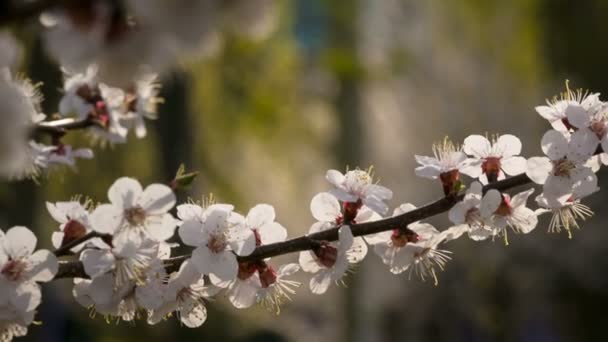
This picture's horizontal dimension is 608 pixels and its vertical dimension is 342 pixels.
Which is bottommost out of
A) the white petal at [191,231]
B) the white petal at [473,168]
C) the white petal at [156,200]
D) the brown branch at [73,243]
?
the brown branch at [73,243]

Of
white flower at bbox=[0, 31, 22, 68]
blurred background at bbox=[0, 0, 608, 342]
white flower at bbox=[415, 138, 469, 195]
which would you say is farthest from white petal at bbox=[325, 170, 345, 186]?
blurred background at bbox=[0, 0, 608, 342]

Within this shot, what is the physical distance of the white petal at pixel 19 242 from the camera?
3.63ft

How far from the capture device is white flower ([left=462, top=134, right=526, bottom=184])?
4.02ft

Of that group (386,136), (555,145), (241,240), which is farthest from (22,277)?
(386,136)

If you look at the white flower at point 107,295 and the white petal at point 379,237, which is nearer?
the white flower at point 107,295

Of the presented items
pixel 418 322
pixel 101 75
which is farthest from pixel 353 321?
pixel 101 75

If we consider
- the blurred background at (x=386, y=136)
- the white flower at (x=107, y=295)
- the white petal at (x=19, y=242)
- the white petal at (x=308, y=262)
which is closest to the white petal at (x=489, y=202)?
the white petal at (x=308, y=262)

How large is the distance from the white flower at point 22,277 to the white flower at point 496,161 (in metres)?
0.55

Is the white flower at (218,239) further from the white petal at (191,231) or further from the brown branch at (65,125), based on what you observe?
the brown branch at (65,125)

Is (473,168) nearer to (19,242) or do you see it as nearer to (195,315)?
(195,315)

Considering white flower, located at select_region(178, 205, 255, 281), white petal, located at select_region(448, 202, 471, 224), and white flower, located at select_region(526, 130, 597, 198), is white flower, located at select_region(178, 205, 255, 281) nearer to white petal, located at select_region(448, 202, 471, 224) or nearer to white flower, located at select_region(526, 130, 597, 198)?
white petal, located at select_region(448, 202, 471, 224)

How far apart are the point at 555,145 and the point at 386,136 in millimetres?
5486

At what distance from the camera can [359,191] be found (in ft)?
3.99

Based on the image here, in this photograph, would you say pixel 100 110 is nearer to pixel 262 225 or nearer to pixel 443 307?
pixel 262 225
